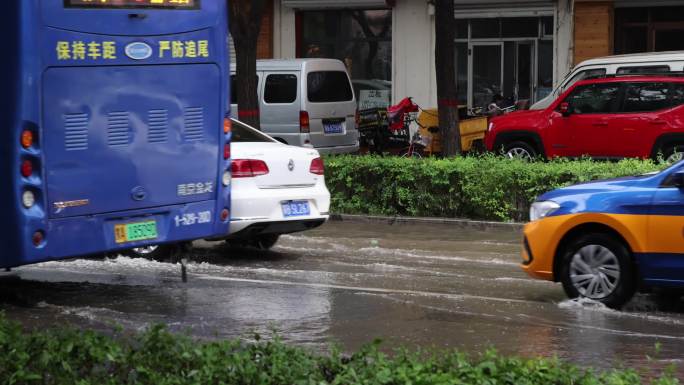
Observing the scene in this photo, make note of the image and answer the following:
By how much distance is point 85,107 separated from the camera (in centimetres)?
885

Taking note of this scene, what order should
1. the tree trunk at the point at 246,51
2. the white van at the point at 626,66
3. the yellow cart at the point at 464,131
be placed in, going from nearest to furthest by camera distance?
1. the tree trunk at the point at 246,51
2. the white van at the point at 626,66
3. the yellow cart at the point at 464,131

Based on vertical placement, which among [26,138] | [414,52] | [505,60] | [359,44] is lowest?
[26,138]

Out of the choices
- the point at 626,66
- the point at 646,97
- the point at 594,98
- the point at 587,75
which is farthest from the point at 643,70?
the point at 646,97

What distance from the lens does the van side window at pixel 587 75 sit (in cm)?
2145

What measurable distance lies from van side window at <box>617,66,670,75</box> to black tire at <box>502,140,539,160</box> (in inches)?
92.5

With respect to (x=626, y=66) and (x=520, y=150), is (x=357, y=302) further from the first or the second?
(x=626, y=66)

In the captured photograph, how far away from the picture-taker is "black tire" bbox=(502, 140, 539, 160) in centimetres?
2056

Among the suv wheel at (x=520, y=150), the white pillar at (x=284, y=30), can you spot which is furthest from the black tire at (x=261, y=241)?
the white pillar at (x=284, y=30)

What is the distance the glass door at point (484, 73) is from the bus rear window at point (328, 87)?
5.81 meters

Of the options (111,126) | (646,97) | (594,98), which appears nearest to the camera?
(111,126)

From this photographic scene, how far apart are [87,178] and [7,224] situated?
73cm

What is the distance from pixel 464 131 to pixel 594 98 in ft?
13.1

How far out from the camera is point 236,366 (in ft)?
19.5

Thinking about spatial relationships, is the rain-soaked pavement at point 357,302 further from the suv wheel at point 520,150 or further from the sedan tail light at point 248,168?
the suv wheel at point 520,150
